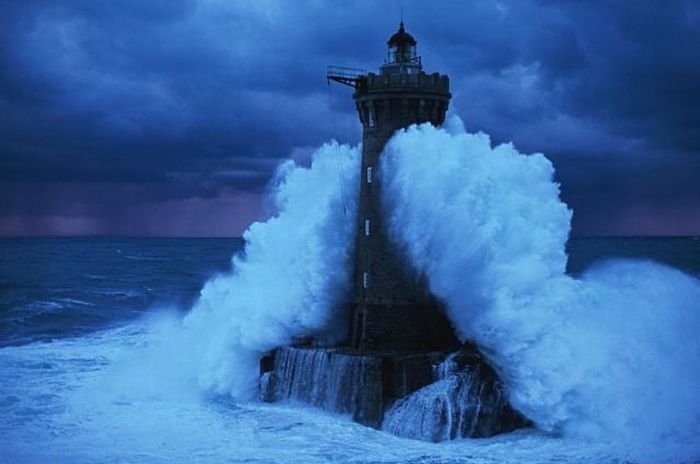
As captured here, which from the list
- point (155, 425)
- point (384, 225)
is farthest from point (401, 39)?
point (155, 425)

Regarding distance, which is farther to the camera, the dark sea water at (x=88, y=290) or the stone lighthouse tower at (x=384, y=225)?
the dark sea water at (x=88, y=290)

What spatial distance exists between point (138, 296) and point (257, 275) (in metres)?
24.6

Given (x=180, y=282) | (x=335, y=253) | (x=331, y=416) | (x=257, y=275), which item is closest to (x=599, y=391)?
(x=331, y=416)

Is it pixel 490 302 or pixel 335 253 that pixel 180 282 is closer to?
pixel 335 253

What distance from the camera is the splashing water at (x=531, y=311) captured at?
58.1 ft

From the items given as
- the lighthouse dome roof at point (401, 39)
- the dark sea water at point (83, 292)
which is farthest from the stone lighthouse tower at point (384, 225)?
the dark sea water at point (83, 292)

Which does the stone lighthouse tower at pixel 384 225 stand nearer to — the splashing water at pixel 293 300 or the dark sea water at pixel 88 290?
the splashing water at pixel 293 300

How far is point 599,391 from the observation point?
17.8 metres

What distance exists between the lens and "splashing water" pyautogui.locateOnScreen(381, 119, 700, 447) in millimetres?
17703

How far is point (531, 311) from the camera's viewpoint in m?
18.7

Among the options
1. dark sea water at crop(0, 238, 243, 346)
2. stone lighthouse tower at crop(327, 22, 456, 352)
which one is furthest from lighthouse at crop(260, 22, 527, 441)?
dark sea water at crop(0, 238, 243, 346)

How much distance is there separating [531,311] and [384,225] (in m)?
4.02

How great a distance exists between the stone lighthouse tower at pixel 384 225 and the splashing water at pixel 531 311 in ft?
1.18

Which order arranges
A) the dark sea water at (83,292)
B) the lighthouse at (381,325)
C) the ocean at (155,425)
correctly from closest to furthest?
1. the ocean at (155,425)
2. the lighthouse at (381,325)
3. the dark sea water at (83,292)
